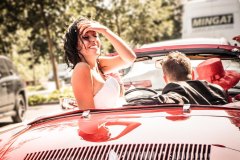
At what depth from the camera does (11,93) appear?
1146 centimetres

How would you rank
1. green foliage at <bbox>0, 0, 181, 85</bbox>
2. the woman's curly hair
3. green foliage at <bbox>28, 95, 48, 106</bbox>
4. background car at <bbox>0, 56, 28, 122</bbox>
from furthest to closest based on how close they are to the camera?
green foliage at <bbox>28, 95, 48, 106</bbox> < green foliage at <bbox>0, 0, 181, 85</bbox> < background car at <bbox>0, 56, 28, 122</bbox> < the woman's curly hair

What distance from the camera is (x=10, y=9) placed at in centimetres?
1980

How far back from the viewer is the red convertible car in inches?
80.0

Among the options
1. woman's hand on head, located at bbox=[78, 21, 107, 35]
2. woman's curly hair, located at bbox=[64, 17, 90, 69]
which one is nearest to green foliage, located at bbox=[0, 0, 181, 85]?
woman's curly hair, located at bbox=[64, 17, 90, 69]

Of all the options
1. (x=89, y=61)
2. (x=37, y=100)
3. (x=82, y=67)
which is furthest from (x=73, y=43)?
(x=37, y=100)

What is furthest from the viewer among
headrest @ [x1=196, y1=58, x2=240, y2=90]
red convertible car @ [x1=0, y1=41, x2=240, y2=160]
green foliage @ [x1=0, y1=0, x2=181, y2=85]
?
green foliage @ [x1=0, y1=0, x2=181, y2=85]

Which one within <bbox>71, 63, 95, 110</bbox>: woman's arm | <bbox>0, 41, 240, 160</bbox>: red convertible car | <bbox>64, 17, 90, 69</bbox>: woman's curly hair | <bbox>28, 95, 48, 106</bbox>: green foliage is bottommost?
<bbox>28, 95, 48, 106</bbox>: green foliage

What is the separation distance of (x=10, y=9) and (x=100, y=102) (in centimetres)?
1774

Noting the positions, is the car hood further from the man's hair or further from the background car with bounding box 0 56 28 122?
the background car with bounding box 0 56 28 122

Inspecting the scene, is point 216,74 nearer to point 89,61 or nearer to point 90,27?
point 89,61

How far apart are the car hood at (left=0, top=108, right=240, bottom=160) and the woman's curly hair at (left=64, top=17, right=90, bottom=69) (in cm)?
80

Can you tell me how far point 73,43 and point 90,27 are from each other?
0.28m

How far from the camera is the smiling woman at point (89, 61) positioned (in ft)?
10.00

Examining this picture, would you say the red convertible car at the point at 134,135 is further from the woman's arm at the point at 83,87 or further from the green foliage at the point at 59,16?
the green foliage at the point at 59,16
